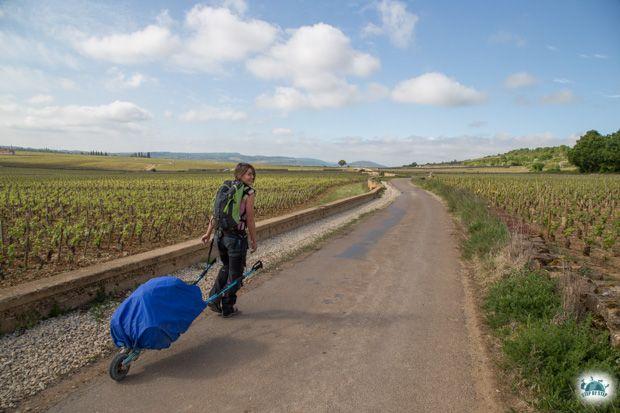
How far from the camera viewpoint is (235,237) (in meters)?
5.01

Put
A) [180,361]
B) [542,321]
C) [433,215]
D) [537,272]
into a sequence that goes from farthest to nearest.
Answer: [433,215], [537,272], [542,321], [180,361]

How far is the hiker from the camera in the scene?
16.2 feet

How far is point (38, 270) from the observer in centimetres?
634

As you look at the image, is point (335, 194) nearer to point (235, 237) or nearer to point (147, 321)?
point (235, 237)

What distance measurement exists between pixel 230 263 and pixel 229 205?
83cm

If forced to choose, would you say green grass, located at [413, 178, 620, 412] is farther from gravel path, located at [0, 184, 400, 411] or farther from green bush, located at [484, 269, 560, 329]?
gravel path, located at [0, 184, 400, 411]

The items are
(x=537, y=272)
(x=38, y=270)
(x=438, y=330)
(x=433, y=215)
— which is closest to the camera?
(x=438, y=330)

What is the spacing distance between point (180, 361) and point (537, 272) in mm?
5435

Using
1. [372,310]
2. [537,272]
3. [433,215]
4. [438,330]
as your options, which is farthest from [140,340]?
[433,215]

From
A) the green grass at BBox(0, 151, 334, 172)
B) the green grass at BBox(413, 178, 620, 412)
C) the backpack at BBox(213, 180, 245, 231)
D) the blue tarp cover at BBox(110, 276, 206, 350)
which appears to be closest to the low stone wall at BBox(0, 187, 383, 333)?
the blue tarp cover at BBox(110, 276, 206, 350)

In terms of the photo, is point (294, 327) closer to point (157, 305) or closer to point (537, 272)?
point (157, 305)

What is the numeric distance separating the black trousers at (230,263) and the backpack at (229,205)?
210mm

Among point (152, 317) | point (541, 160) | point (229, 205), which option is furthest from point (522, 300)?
point (541, 160)

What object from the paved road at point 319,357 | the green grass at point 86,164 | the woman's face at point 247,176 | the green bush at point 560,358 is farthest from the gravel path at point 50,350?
the green grass at point 86,164
